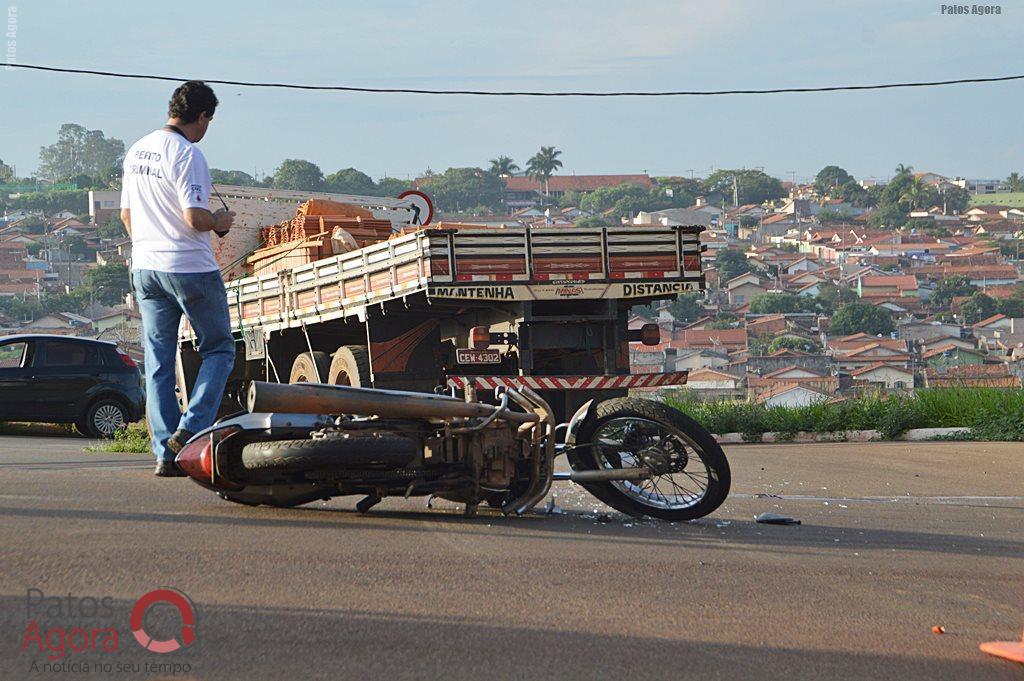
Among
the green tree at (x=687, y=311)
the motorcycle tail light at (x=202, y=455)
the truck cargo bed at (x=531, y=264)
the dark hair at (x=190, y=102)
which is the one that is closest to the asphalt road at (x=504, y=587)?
the motorcycle tail light at (x=202, y=455)

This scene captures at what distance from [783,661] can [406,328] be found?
11.5 meters

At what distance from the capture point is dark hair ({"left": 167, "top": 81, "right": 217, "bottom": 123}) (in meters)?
6.93

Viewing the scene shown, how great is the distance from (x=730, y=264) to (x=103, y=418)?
102555 millimetres

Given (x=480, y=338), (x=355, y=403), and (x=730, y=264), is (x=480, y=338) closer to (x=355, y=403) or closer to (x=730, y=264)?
Answer: (x=355, y=403)

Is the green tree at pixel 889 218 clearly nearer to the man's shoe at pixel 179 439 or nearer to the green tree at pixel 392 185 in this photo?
the green tree at pixel 392 185

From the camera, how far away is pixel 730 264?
11881 cm

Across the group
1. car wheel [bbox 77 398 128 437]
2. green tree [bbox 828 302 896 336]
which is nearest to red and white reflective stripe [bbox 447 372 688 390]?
car wheel [bbox 77 398 128 437]

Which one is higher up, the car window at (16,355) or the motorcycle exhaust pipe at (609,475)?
the car window at (16,355)

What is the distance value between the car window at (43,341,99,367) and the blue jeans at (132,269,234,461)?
12.9m

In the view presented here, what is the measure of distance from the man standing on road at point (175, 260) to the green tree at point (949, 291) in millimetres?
94706

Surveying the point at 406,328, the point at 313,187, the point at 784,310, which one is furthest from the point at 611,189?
the point at 406,328

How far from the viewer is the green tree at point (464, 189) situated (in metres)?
177

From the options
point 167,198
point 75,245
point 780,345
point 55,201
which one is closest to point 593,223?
point 780,345

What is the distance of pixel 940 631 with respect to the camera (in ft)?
15.6
